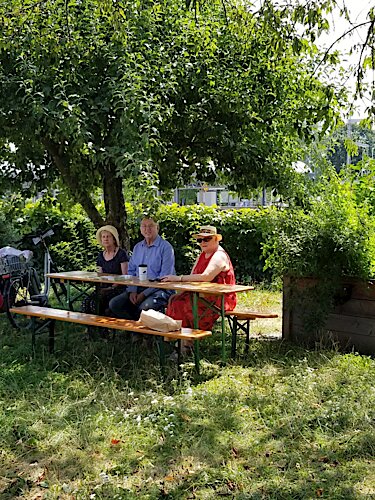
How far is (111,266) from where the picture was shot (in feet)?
22.6

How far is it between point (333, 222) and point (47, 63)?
3.18 m

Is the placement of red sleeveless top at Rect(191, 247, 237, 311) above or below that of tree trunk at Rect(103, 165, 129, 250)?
below

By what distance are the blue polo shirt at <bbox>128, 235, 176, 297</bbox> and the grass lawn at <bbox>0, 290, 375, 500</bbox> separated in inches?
34.1

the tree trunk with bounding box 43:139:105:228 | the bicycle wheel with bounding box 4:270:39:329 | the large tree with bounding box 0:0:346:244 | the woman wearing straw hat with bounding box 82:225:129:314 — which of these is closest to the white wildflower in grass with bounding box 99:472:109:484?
the large tree with bounding box 0:0:346:244

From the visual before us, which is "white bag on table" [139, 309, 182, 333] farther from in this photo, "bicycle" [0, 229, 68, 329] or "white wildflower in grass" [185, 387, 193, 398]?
"bicycle" [0, 229, 68, 329]

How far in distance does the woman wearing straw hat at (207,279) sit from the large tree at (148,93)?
→ 36.4 inches

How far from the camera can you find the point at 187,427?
13.3ft

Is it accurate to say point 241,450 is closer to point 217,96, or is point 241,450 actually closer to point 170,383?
point 170,383

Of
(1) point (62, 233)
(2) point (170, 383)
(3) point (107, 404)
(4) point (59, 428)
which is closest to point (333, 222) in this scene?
(2) point (170, 383)

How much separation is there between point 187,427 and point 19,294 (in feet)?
13.9

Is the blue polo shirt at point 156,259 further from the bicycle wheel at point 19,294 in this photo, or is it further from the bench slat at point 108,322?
the bicycle wheel at point 19,294

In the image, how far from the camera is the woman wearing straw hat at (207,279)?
5.86m

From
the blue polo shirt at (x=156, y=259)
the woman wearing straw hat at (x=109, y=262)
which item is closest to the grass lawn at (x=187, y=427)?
the blue polo shirt at (x=156, y=259)

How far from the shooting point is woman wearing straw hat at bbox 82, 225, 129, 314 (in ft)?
22.3
